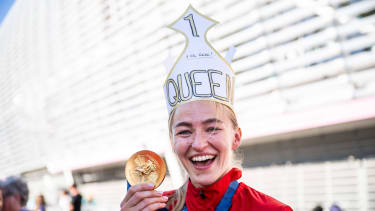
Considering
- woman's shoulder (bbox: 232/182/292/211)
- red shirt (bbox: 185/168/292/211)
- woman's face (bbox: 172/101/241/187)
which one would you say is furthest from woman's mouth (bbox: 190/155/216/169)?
woman's shoulder (bbox: 232/182/292/211)

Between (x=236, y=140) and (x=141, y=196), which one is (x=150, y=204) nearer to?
(x=141, y=196)

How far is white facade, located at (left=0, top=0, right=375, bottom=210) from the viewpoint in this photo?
5.91 metres

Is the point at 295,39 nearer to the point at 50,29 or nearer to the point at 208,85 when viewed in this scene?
the point at 208,85

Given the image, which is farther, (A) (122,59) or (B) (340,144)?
(A) (122,59)

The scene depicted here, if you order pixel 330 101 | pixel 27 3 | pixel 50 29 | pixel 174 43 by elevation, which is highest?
pixel 27 3

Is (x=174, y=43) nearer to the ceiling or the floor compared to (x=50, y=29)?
nearer to the floor

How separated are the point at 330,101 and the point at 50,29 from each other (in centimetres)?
1910

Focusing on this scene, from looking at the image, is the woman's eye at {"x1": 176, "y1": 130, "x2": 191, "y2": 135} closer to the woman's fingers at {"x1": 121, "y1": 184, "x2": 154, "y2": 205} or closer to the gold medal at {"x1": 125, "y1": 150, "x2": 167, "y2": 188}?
the gold medal at {"x1": 125, "y1": 150, "x2": 167, "y2": 188}

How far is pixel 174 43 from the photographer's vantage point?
375 inches

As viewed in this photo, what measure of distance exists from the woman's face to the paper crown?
8 centimetres

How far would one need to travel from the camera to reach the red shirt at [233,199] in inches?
51.8

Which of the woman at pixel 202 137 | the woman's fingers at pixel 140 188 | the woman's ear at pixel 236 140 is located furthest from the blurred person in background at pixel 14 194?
the woman's ear at pixel 236 140

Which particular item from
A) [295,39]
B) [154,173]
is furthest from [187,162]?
[295,39]

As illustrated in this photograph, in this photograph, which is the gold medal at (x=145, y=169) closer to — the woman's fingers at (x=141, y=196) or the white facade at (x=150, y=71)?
the woman's fingers at (x=141, y=196)
